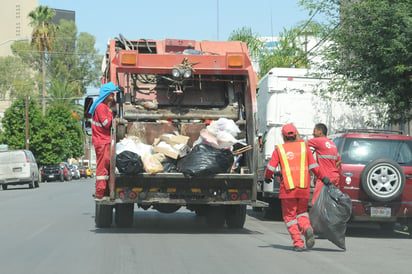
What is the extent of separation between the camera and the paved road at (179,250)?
335 inches

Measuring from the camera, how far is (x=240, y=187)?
39.2 ft

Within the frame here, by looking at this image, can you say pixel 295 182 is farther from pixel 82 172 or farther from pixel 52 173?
pixel 82 172

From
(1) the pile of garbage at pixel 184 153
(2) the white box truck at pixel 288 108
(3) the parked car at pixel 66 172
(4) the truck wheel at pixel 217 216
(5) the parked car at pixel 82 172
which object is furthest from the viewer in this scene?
(5) the parked car at pixel 82 172

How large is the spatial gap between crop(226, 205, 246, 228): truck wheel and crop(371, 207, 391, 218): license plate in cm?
224

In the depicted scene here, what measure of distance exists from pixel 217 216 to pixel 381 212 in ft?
9.68

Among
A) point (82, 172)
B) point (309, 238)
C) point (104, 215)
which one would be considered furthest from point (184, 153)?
point (82, 172)

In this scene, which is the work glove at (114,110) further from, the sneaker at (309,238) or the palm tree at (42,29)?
the palm tree at (42,29)

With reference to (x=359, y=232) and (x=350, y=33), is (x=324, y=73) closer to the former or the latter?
(x=350, y=33)

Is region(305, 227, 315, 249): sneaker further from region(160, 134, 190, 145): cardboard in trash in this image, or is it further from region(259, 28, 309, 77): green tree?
region(259, 28, 309, 77): green tree

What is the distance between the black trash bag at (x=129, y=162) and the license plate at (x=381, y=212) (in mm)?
3764

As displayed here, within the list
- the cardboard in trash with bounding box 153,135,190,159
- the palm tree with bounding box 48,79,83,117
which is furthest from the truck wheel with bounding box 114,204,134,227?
the palm tree with bounding box 48,79,83,117

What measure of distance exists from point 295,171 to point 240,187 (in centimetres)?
209

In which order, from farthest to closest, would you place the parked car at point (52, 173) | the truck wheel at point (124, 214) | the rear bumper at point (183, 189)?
the parked car at point (52, 173)
the truck wheel at point (124, 214)
the rear bumper at point (183, 189)

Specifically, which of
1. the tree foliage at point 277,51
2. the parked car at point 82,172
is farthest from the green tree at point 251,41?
the parked car at point 82,172
